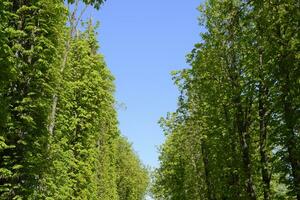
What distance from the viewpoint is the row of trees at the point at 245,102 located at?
12.6 metres

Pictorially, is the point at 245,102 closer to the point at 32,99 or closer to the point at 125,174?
the point at 32,99

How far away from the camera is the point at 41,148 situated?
18109 millimetres

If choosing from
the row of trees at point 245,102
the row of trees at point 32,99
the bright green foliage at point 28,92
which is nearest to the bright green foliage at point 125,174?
the row of trees at point 245,102

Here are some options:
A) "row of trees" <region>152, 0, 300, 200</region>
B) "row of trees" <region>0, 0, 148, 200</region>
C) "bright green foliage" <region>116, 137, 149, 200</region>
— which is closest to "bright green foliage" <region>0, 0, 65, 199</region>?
"row of trees" <region>0, 0, 148, 200</region>

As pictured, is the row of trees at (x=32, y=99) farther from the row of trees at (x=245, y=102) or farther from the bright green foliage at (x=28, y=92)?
the row of trees at (x=245, y=102)

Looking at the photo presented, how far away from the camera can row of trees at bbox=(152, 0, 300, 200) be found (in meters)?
12.6

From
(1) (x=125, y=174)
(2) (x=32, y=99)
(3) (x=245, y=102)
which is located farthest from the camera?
(1) (x=125, y=174)

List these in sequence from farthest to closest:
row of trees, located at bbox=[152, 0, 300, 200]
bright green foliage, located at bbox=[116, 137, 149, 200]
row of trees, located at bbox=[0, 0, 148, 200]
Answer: bright green foliage, located at bbox=[116, 137, 149, 200], row of trees, located at bbox=[0, 0, 148, 200], row of trees, located at bbox=[152, 0, 300, 200]

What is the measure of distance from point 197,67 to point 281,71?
11.8 m

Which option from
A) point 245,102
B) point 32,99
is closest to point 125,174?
point 245,102

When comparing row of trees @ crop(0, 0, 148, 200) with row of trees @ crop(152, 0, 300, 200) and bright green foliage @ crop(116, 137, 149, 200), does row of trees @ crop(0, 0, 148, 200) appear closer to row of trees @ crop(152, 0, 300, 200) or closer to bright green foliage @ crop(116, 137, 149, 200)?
row of trees @ crop(152, 0, 300, 200)

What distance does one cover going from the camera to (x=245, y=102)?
2048cm

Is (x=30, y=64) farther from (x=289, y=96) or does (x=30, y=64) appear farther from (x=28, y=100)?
(x=289, y=96)

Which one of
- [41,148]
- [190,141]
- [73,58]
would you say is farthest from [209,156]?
[41,148]
